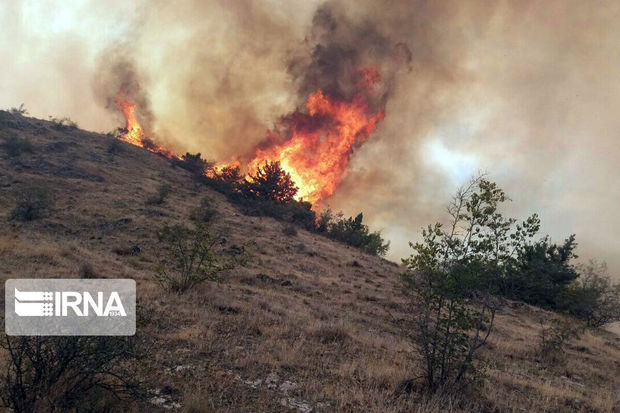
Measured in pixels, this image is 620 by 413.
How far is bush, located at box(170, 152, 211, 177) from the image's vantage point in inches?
2461

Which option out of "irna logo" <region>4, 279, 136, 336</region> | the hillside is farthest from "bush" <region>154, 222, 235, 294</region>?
"irna logo" <region>4, 279, 136, 336</region>

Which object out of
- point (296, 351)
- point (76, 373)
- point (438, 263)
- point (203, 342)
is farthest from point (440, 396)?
point (76, 373)

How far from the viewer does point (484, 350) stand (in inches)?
514

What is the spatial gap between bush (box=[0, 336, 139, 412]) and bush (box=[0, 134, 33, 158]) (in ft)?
164

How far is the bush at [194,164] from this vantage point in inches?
2461

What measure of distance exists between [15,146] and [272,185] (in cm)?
3447

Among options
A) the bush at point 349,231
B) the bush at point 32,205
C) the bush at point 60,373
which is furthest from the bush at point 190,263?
the bush at point 349,231

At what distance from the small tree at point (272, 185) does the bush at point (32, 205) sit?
91.5 ft

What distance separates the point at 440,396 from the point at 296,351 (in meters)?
3.53

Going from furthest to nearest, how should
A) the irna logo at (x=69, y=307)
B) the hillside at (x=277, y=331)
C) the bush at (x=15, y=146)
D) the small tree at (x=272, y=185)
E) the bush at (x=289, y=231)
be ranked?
the small tree at (x=272, y=185)
the bush at (x=15, y=146)
the bush at (x=289, y=231)
the hillside at (x=277, y=331)
the irna logo at (x=69, y=307)

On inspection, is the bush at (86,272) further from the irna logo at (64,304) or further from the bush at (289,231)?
the bush at (289,231)

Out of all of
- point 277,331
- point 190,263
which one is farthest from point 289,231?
point 277,331

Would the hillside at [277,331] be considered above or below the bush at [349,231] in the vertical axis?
below

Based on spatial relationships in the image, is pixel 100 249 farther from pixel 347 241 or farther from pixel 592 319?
pixel 592 319
